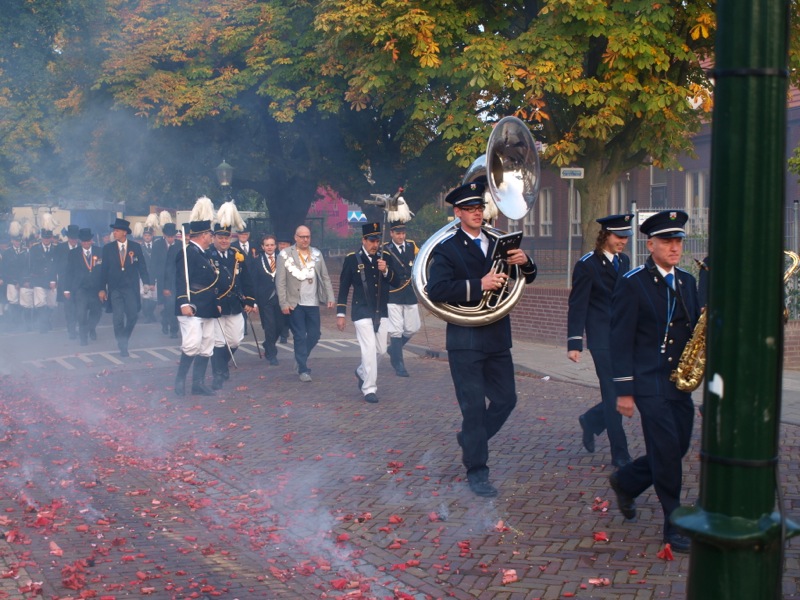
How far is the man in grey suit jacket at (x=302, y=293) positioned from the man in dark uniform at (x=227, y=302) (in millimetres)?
673

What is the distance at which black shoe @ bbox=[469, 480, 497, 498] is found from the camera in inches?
261

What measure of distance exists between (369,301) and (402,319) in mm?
1771

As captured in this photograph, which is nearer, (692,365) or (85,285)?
(692,365)

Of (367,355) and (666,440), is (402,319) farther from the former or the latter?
(666,440)

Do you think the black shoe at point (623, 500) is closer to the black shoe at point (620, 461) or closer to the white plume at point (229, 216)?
the black shoe at point (620, 461)

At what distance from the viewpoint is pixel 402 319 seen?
506 inches

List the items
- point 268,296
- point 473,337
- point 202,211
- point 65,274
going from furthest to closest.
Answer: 1. point 65,274
2. point 202,211
3. point 268,296
4. point 473,337

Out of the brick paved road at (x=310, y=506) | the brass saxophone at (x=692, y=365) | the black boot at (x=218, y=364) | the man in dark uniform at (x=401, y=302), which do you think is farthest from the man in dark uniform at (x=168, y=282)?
the brass saxophone at (x=692, y=365)

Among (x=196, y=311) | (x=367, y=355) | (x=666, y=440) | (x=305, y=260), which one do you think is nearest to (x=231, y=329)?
(x=196, y=311)

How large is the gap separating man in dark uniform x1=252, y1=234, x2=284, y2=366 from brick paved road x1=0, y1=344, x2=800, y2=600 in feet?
11.9

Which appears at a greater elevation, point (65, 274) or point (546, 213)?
point (546, 213)

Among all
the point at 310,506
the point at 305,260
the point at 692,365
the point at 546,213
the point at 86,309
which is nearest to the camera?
the point at 692,365

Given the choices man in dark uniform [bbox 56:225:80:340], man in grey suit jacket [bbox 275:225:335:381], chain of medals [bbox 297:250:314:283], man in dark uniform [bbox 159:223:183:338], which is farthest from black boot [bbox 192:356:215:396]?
man in dark uniform [bbox 56:225:80:340]

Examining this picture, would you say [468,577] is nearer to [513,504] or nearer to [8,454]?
[513,504]
